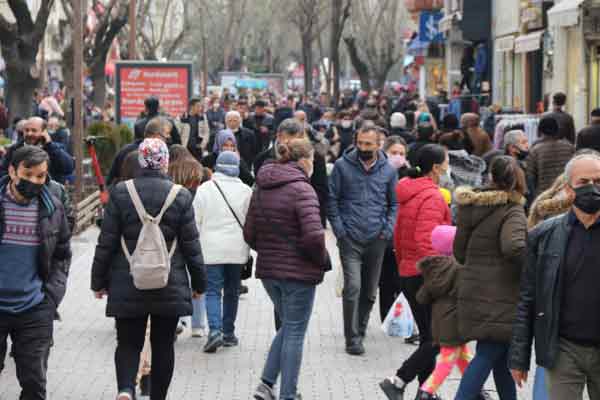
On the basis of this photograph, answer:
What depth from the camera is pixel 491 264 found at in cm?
707

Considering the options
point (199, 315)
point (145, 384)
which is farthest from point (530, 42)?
point (145, 384)

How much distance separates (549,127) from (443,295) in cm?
524

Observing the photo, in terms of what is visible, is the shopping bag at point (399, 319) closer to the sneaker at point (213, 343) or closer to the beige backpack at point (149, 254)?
the sneaker at point (213, 343)

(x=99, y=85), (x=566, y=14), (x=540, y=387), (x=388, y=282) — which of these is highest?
(x=566, y=14)

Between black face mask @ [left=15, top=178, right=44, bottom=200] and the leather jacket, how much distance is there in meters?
2.65

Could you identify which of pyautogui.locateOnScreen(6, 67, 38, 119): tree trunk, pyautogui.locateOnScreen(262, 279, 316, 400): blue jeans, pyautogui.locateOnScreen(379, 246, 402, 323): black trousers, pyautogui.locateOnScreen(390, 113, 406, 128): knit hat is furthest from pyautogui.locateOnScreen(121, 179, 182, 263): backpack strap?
pyautogui.locateOnScreen(6, 67, 38, 119): tree trunk

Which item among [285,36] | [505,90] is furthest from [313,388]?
[285,36]

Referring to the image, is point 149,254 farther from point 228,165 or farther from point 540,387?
point 228,165

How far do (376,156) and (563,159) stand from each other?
3068 millimetres

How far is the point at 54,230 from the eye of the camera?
7.34m

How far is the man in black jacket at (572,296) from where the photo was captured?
579 cm

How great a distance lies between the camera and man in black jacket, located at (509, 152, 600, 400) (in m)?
5.79

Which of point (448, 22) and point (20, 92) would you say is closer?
point (20, 92)

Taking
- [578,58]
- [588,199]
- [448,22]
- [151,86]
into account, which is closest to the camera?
[588,199]
